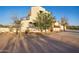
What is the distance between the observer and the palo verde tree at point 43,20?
175 centimetres

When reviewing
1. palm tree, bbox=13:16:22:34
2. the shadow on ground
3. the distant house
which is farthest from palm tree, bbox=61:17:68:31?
palm tree, bbox=13:16:22:34

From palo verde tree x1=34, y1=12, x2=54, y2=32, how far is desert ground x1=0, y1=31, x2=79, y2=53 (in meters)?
0.10

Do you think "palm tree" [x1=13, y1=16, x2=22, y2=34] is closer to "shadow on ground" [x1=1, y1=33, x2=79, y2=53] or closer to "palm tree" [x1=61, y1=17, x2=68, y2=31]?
"shadow on ground" [x1=1, y1=33, x2=79, y2=53]

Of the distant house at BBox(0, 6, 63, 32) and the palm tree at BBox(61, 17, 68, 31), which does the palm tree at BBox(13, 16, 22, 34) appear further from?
the palm tree at BBox(61, 17, 68, 31)

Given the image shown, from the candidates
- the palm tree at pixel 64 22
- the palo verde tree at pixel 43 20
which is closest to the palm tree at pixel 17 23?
the palo verde tree at pixel 43 20

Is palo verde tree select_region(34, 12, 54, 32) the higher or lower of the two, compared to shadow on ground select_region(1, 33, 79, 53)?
higher

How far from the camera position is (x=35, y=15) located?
1753 millimetres

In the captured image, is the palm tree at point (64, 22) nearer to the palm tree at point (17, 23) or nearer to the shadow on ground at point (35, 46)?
the shadow on ground at point (35, 46)

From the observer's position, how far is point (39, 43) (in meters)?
1.71

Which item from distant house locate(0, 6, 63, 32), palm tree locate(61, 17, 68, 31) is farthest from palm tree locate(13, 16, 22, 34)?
palm tree locate(61, 17, 68, 31)

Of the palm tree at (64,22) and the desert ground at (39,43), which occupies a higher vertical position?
the palm tree at (64,22)

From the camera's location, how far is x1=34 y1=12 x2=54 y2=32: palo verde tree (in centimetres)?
175

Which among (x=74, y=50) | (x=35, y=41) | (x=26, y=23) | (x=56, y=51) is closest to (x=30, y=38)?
(x=35, y=41)

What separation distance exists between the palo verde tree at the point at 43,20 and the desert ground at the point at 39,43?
0.10 meters
